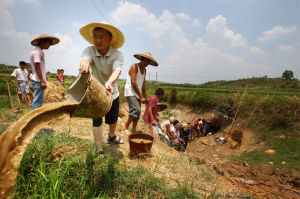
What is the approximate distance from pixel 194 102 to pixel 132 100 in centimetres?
692

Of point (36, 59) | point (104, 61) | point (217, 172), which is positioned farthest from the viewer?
point (217, 172)

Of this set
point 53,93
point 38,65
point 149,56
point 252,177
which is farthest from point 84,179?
point 53,93

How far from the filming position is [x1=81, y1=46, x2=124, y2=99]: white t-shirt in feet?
7.02

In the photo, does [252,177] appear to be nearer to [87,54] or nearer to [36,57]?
[87,54]

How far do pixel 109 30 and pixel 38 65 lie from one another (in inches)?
68.6

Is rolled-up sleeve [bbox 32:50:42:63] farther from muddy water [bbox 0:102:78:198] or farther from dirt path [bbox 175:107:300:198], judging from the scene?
dirt path [bbox 175:107:300:198]

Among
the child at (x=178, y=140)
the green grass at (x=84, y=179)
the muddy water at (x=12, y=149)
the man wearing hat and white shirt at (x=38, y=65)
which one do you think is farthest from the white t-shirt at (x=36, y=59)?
the child at (x=178, y=140)

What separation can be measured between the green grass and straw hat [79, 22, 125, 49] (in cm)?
159

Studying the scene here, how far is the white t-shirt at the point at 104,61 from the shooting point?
7.02 ft

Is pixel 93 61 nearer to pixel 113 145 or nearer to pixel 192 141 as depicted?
pixel 113 145

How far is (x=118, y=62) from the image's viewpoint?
2168 mm

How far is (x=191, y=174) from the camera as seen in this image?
93.7 inches

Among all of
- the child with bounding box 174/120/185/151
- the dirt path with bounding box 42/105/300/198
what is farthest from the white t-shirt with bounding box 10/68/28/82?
the child with bounding box 174/120/185/151

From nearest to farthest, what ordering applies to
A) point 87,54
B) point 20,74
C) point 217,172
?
point 87,54 < point 217,172 < point 20,74
